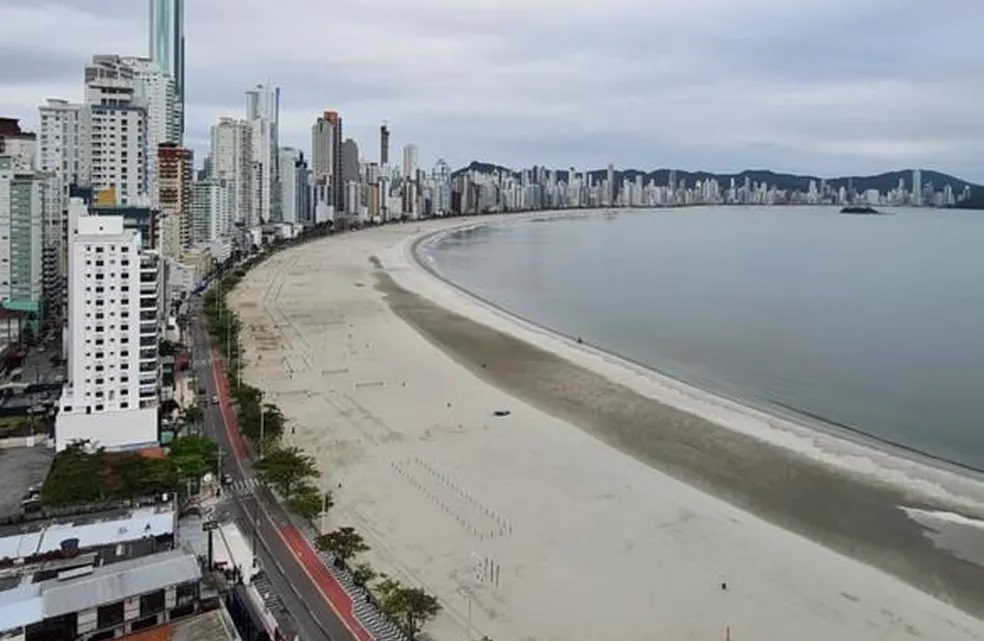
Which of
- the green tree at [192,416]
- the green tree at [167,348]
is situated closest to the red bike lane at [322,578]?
the green tree at [192,416]

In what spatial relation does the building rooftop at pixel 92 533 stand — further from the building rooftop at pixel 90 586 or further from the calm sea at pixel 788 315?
the calm sea at pixel 788 315

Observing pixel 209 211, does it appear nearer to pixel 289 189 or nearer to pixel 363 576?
pixel 289 189

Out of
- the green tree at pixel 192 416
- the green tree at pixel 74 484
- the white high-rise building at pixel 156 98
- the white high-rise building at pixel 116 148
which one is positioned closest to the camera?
the green tree at pixel 74 484

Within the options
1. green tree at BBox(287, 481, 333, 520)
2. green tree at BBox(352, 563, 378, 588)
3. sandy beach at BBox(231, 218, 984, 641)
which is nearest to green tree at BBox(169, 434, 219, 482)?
green tree at BBox(287, 481, 333, 520)

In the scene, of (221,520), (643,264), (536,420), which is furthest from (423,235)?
(221,520)

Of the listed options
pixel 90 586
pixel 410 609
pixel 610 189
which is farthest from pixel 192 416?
pixel 610 189

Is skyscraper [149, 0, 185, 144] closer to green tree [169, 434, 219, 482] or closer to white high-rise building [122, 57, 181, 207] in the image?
white high-rise building [122, 57, 181, 207]

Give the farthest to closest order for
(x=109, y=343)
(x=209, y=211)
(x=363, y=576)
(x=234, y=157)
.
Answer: (x=234, y=157) → (x=209, y=211) → (x=109, y=343) → (x=363, y=576)
